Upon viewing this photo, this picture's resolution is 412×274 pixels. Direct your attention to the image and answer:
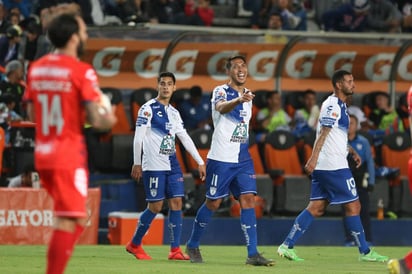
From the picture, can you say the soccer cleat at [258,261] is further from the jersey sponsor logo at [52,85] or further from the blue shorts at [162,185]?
the jersey sponsor logo at [52,85]

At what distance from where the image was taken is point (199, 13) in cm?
2569

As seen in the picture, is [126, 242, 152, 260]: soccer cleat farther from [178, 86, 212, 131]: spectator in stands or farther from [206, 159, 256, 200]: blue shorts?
[178, 86, 212, 131]: spectator in stands

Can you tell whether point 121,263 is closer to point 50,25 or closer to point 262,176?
point 50,25

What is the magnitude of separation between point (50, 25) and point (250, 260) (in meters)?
5.78

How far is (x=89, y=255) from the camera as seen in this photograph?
652 inches

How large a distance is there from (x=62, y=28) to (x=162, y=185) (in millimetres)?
6335

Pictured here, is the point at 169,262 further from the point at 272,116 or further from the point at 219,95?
the point at 272,116

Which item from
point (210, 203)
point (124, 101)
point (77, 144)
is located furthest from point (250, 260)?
point (124, 101)

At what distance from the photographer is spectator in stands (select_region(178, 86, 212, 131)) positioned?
23594 millimetres

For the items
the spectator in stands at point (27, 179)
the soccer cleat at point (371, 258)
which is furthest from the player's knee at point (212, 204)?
the spectator in stands at point (27, 179)

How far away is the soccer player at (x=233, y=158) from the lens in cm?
1467

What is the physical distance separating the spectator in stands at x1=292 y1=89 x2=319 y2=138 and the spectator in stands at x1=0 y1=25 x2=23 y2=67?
528 cm

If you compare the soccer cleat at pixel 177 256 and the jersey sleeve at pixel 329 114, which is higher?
the jersey sleeve at pixel 329 114

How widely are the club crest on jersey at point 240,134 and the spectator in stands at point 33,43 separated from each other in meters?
8.70
